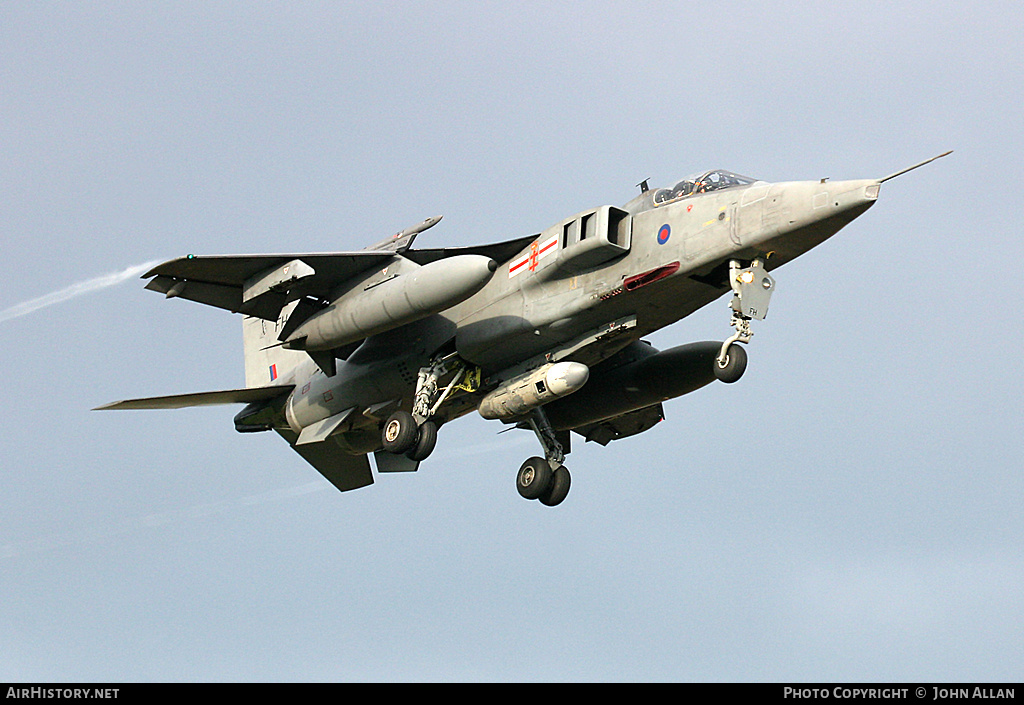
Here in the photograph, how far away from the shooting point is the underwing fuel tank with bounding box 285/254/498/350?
19.2 m

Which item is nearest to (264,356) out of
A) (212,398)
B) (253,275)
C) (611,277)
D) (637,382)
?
(212,398)

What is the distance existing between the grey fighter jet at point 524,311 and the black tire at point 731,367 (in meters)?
0.03

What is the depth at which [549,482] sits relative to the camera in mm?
22406

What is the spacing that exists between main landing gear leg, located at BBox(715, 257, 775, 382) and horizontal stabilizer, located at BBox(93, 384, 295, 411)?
8.93m

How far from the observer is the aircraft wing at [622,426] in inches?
980

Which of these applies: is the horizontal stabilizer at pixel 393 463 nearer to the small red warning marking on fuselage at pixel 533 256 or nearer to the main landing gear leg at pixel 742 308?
A: the small red warning marking on fuselage at pixel 533 256

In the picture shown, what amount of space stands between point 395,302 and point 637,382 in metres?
5.20

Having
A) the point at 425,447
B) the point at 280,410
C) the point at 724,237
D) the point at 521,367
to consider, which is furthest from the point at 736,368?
the point at 280,410

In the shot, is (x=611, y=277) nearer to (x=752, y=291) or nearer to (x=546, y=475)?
(x=752, y=291)

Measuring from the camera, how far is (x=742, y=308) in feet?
62.3

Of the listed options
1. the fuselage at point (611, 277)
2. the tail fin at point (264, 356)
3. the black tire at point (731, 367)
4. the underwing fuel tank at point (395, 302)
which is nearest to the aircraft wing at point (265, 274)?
the underwing fuel tank at point (395, 302)

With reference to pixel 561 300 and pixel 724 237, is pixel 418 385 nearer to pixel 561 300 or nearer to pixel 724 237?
pixel 561 300
